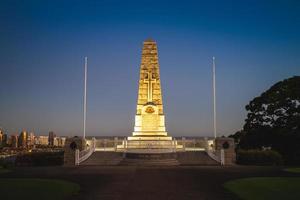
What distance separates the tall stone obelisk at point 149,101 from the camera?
126 feet

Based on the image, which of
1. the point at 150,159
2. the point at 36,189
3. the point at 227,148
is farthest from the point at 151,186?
the point at 227,148

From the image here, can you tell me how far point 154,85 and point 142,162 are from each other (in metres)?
15.9

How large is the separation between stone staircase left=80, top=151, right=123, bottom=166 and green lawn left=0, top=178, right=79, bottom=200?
34.7 feet

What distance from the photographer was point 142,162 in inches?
1013

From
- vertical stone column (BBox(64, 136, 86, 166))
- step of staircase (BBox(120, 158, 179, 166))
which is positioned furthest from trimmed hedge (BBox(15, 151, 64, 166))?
step of staircase (BBox(120, 158, 179, 166))

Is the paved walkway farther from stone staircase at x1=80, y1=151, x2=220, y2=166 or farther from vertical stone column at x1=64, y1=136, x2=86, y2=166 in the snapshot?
stone staircase at x1=80, y1=151, x2=220, y2=166

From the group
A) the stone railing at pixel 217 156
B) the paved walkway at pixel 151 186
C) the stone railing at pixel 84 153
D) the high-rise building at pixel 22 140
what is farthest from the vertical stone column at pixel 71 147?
the high-rise building at pixel 22 140

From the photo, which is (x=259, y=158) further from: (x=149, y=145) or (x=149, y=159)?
(x=149, y=145)

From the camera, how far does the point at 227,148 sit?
25.5m

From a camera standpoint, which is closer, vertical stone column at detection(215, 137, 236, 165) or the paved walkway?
the paved walkway

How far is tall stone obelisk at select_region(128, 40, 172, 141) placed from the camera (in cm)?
3831

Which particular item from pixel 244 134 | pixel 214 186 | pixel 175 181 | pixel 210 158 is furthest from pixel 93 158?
pixel 244 134

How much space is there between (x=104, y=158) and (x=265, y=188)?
16.1m

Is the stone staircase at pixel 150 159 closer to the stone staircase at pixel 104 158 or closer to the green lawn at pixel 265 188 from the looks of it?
the stone staircase at pixel 104 158
